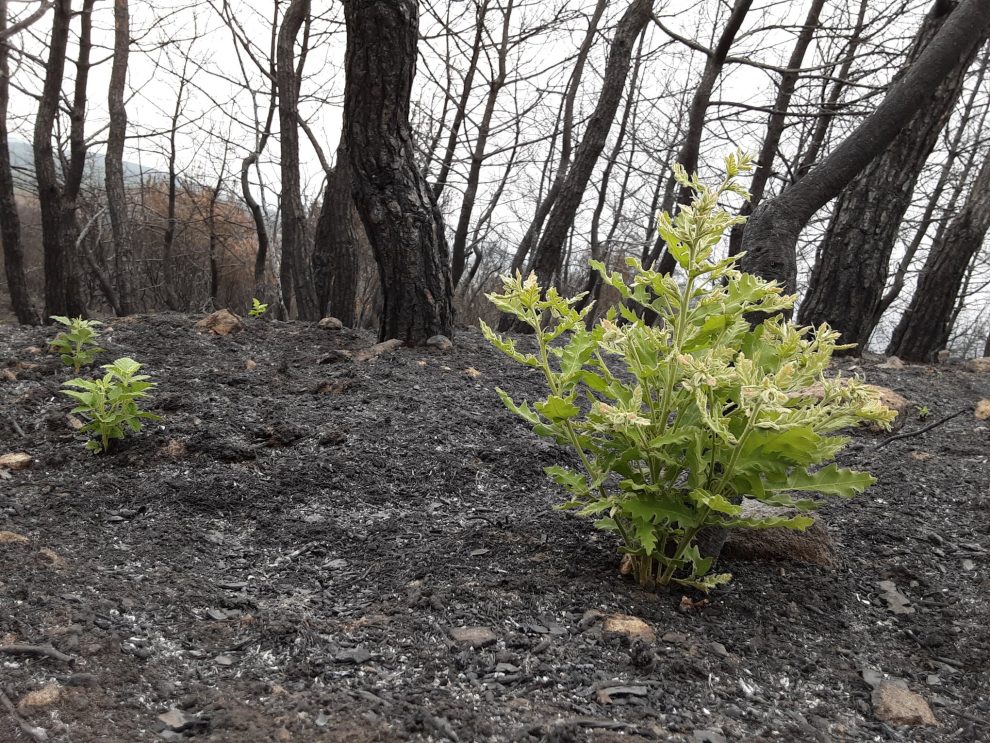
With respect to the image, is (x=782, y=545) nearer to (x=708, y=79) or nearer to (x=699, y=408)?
(x=699, y=408)

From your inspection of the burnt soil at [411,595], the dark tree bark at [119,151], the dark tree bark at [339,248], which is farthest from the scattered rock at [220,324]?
the dark tree bark at [119,151]

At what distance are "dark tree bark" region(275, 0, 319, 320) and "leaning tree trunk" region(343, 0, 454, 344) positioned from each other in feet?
11.3

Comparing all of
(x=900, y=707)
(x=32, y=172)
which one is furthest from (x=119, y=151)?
(x=900, y=707)

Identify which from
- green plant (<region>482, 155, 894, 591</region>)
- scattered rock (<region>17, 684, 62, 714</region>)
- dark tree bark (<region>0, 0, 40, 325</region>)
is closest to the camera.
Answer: scattered rock (<region>17, 684, 62, 714</region>)

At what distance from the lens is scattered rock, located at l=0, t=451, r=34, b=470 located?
2562 millimetres

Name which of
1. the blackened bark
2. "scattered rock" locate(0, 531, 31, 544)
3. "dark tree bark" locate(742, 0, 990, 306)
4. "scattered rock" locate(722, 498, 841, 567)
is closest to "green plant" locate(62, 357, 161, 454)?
"scattered rock" locate(0, 531, 31, 544)

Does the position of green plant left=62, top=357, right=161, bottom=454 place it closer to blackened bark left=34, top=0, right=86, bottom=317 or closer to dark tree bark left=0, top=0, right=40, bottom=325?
blackened bark left=34, top=0, right=86, bottom=317

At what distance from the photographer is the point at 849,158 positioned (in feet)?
9.83

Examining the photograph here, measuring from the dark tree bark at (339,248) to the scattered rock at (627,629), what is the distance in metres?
5.26

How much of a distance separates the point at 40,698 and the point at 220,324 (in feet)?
11.1

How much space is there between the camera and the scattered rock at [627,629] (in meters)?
1.68

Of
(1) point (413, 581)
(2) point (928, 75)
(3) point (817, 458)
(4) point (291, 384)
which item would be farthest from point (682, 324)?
(4) point (291, 384)

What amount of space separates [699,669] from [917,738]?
1.42ft

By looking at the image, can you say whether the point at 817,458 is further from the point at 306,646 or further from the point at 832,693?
the point at 306,646
